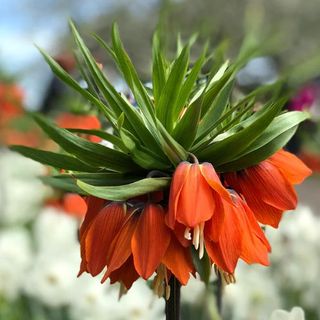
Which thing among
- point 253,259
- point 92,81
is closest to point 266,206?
point 253,259

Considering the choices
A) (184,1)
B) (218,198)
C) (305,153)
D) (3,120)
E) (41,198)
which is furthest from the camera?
(184,1)

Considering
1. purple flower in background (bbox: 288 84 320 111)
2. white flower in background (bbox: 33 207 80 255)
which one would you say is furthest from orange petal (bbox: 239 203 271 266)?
white flower in background (bbox: 33 207 80 255)

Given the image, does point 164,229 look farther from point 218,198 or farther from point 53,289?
point 53,289

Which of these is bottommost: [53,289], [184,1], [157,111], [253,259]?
[53,289]

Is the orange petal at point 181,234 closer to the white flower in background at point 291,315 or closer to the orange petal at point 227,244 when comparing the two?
the orange petal at point 227,244

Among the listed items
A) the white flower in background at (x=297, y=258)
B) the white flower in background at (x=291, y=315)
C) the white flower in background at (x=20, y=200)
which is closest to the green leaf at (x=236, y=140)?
the white flower in background at (x=291, y=315)

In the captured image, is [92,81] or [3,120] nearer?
[92,81]
